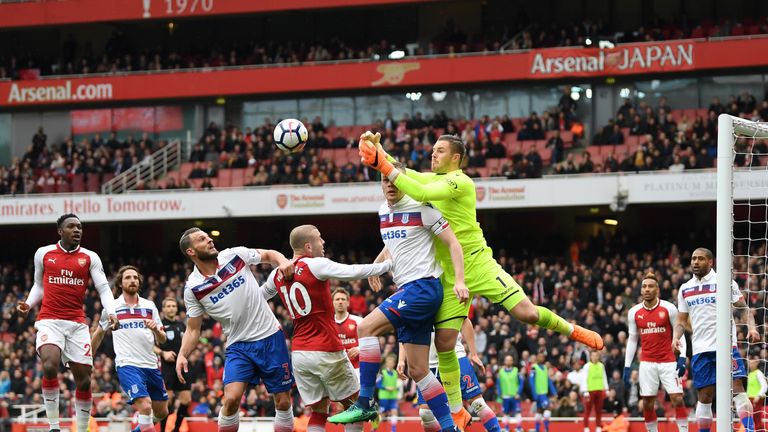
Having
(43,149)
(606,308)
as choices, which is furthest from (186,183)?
(606,308)

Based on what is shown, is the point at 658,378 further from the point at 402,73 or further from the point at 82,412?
the point at 402,73

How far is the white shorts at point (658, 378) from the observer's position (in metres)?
16.0

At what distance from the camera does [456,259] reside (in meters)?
10.8

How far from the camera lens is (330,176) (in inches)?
1412

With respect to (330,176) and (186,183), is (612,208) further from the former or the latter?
(186,183)

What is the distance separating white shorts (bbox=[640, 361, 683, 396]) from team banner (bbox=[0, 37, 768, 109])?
2115cm

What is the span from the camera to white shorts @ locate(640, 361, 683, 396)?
1603 centimetres

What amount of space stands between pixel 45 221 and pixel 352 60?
37.7 ft

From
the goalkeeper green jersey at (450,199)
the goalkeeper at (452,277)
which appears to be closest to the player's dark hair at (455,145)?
the goalkeeper at (452,277)

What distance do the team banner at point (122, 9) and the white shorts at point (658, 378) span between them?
2464cm

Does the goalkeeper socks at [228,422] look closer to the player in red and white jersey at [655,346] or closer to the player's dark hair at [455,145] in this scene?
the player's dark hair at [455,145]

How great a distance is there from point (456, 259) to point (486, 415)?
2.46 metres

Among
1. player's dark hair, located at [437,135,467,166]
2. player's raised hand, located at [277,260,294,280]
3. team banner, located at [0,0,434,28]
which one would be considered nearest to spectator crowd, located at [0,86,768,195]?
team banner, located at [0,0,434,28]

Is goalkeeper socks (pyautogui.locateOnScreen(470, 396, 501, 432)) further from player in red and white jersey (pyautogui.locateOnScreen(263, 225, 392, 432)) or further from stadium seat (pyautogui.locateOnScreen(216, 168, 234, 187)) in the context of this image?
stadium seat (pyautogui.locateOnScreen(216, 168, 234, 187))
